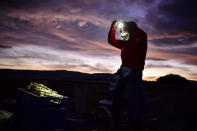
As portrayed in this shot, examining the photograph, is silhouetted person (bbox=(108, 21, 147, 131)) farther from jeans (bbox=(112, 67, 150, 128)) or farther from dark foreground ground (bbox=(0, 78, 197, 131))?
dark foreground ground (bbox=(0, 78, 197, 131))

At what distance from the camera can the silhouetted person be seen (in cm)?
488

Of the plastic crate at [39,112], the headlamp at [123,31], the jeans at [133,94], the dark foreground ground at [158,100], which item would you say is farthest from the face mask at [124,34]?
the plastic crate at [39,112]

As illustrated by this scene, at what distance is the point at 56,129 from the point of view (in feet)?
17.9

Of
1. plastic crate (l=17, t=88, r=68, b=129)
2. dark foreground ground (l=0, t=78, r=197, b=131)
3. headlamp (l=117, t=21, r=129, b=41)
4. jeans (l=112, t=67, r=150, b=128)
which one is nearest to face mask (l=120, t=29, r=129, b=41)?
headlamp (l=117, t=21, r=129, b=41)

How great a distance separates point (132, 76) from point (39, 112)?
2.12 meters

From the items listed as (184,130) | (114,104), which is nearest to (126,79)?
(114,104)

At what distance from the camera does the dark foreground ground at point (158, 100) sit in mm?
4562

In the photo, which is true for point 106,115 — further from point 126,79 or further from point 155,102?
point 155,102

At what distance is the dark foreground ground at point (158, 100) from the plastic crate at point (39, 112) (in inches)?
26.0

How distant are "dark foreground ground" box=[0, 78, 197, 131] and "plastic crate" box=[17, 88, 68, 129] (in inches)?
26.0

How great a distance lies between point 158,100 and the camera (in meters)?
13.3

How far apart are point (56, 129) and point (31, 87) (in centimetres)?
116

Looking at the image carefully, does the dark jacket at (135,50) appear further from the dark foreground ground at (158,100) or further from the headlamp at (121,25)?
the dark foreground ground at (158,100)

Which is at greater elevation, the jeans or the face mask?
the face mask
